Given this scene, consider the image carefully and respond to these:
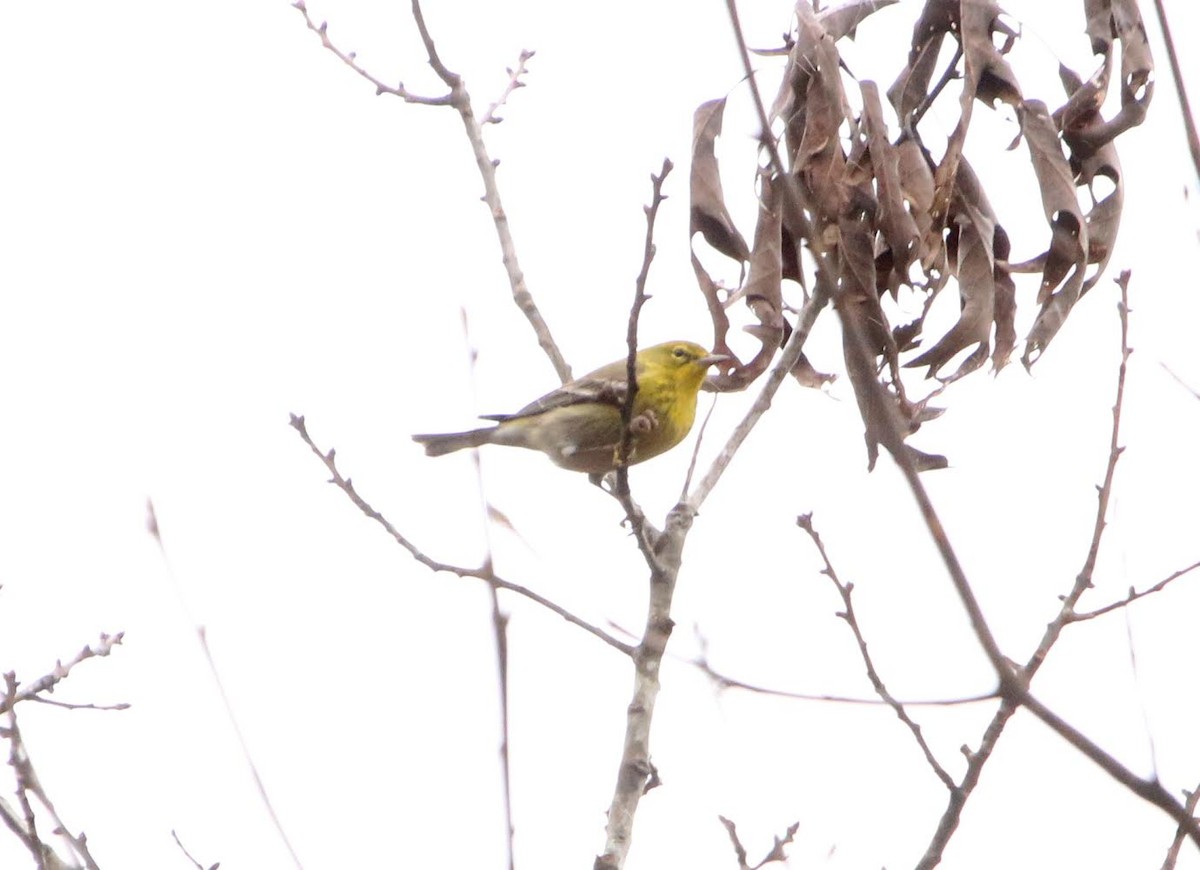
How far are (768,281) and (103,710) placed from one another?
87.2 inches

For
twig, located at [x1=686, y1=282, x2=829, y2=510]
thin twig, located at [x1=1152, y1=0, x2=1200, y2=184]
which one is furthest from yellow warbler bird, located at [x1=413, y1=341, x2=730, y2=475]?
thin twig, located at [x1=1152, y1=0, x2=1200, y2=184]

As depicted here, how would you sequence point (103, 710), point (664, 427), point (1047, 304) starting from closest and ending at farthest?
point (103, 710) → point (1047, 304) → point (664, 427)

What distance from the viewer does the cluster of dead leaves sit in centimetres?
401

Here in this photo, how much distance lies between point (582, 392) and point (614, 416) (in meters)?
0.56

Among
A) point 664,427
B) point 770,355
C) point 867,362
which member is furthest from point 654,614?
point 664,427

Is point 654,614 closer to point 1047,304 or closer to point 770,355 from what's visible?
point 770,355

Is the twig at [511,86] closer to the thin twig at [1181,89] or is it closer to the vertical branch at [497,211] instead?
the vertical branch at [497,211]

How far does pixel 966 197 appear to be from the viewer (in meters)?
4.15

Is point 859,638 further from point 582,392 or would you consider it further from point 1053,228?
point 582,392

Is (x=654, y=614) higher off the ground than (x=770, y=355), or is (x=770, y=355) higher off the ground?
(x=770, y=355)

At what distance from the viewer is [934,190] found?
409 cm

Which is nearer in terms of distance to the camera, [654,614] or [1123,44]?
[654,614]

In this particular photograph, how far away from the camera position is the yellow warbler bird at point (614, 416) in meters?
6.29

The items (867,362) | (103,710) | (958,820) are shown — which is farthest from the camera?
(103,710)
